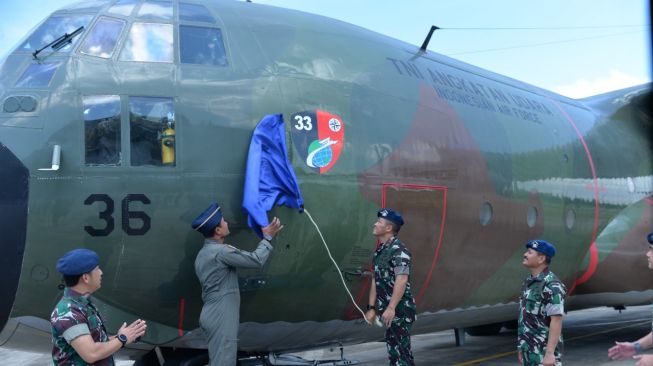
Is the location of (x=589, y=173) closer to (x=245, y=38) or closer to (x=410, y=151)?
(x=410, y=151)

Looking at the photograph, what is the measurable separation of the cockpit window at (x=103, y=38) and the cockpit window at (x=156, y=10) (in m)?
0.23

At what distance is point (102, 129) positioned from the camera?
18.0ft

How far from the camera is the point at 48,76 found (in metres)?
5.58

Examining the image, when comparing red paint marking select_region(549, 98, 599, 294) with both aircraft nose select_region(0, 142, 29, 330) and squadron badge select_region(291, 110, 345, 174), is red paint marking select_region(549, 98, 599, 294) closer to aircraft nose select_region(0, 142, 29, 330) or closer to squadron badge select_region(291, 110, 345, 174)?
squadron badge select_region(291, 110, 345, 174)

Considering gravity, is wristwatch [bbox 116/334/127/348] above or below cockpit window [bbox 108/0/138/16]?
below

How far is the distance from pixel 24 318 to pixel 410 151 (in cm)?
404

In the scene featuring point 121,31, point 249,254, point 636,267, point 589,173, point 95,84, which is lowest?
point 636,267

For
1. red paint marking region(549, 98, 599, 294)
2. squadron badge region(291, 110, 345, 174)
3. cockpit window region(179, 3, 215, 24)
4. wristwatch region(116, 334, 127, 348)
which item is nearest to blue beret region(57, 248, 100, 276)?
wristwatch region(116, 334, 127, 348)

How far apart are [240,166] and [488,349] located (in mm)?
7966

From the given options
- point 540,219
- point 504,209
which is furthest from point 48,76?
point 540,219

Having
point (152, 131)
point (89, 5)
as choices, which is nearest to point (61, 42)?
point (89, 5)

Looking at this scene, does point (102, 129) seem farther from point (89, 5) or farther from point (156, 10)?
point (89, 5)

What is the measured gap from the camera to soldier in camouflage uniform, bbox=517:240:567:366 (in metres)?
5.74

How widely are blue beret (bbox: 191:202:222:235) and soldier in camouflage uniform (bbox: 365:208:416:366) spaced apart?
66.2 inches
